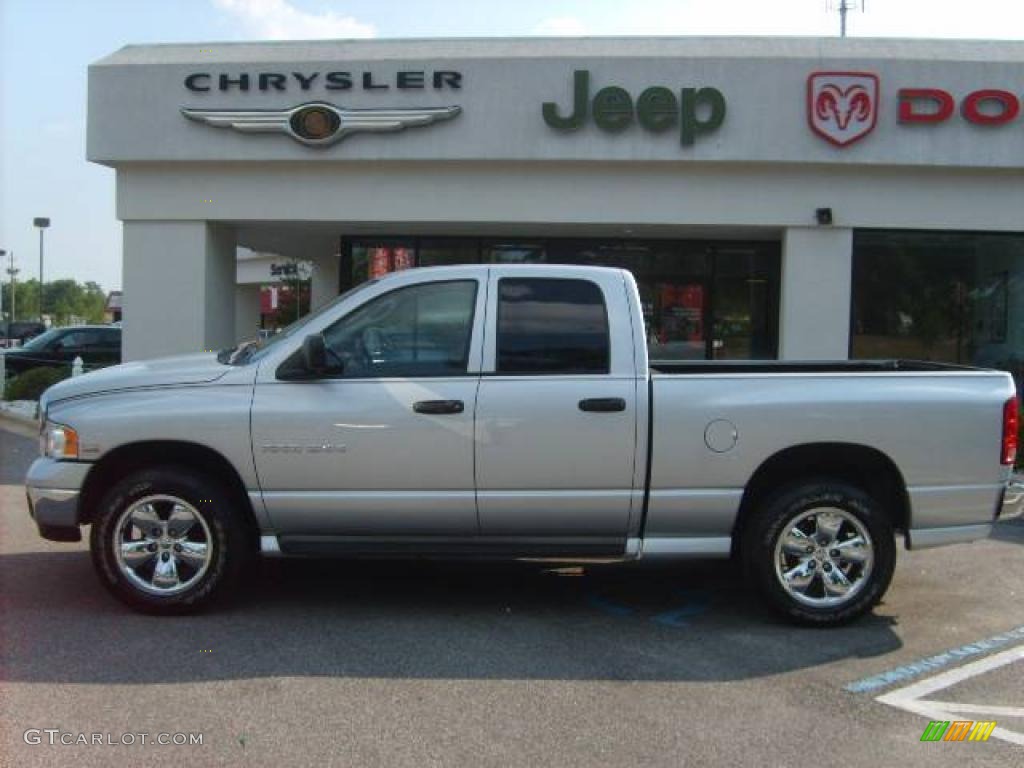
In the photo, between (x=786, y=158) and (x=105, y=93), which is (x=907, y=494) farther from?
(x=105, y=93)

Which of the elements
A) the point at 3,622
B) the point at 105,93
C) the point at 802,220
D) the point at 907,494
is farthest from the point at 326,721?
the point at 105,93

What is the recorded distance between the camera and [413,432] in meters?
5.43

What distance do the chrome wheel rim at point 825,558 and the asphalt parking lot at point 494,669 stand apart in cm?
23

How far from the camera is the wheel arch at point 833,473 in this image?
5.59m

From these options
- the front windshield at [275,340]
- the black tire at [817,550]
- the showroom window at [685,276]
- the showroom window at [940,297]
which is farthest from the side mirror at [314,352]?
the showroom window at [940,297]

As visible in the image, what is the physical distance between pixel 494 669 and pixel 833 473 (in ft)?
7.61

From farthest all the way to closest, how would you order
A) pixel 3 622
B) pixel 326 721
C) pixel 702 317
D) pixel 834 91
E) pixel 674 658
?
pixel 702 317 < pixel 834 91 < pixel 3 622 < pixel 674 658 < pixel 326 721

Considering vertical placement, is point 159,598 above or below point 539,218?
below

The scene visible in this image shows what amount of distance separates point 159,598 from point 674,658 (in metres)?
2.84

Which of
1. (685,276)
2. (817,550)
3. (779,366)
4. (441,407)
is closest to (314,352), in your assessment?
(441,407)

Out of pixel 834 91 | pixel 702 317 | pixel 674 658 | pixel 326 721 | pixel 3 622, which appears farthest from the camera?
pixel 702 317

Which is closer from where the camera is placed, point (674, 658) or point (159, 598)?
point (674, 658)
